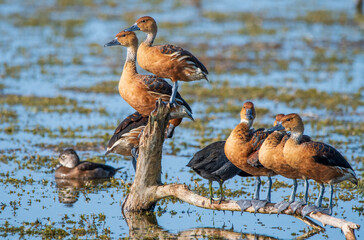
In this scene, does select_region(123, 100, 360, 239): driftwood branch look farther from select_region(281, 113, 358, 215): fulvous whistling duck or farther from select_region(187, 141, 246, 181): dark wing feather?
select_region(281, 113, 358, 215): fulvous whistling duck

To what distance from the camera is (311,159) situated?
25.3 ft

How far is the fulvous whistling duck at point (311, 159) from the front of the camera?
7.71 metres

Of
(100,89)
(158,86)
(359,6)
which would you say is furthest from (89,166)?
(359,6)

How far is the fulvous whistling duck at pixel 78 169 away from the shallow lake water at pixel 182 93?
0.20 metres

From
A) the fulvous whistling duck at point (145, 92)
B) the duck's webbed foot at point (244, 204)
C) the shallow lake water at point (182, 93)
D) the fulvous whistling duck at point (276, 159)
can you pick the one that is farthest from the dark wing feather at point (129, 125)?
the fulvous whistling duck at point (276, 159)

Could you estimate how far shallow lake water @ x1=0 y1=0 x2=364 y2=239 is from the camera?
9047 millimetres

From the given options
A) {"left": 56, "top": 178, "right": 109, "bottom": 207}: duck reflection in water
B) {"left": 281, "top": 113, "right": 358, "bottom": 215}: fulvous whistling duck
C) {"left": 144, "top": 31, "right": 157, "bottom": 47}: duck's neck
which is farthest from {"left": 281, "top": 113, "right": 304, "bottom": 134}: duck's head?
{"left": 56, "top": 178, "right": 109, "bottom": 207}: duck reflection in water

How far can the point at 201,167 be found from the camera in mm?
8672

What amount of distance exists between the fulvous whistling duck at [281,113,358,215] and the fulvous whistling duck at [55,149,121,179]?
4.09 meters

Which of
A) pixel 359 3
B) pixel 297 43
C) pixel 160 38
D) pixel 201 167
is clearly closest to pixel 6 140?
pixel 201 167

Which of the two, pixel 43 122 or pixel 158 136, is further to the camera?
pixel 43 122

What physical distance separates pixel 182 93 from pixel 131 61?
799 cm

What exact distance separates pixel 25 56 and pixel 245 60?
25.9 feet

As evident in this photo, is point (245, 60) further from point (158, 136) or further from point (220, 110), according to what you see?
point (158, 136)
